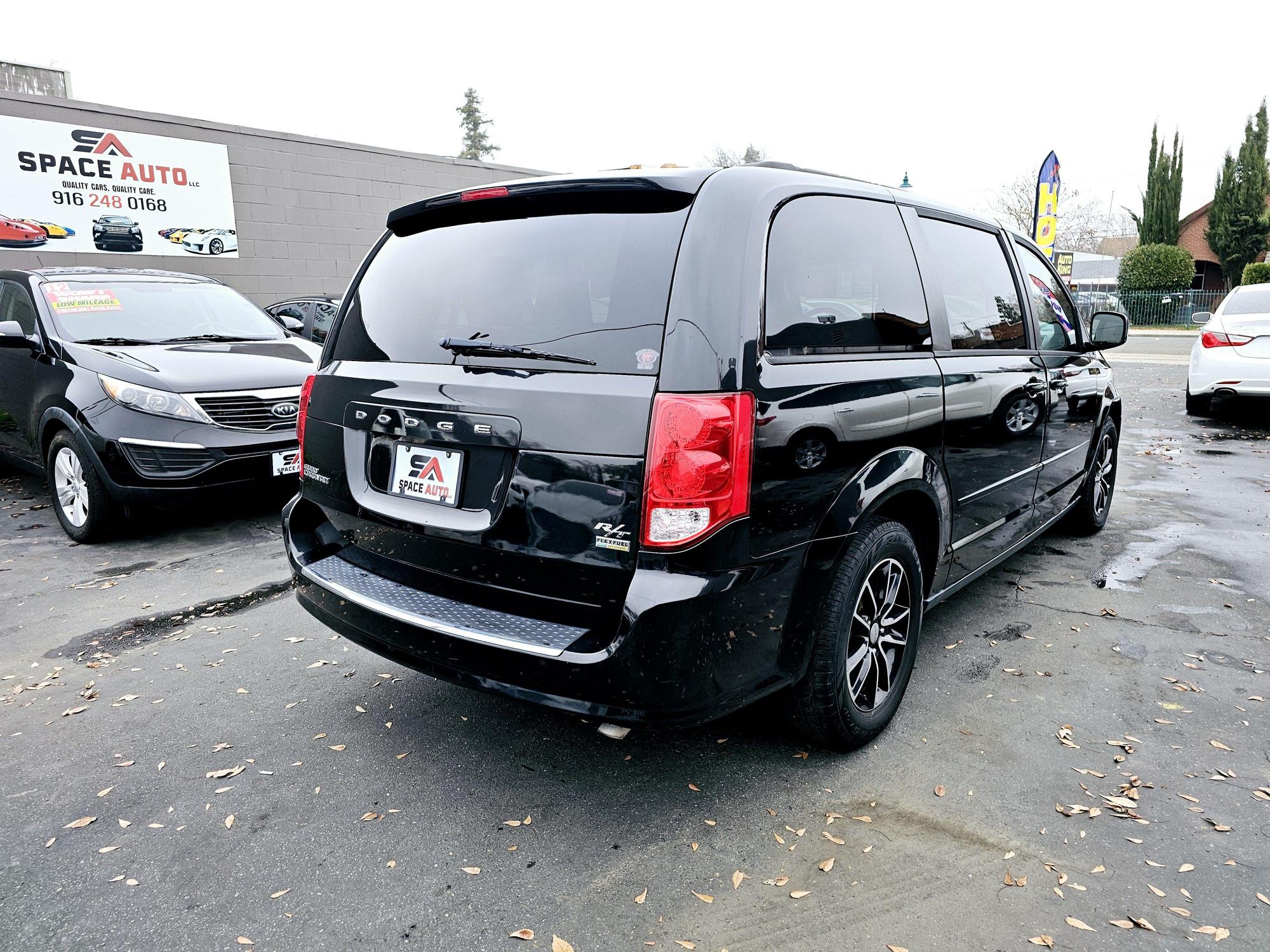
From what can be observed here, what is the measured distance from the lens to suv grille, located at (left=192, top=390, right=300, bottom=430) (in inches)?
209

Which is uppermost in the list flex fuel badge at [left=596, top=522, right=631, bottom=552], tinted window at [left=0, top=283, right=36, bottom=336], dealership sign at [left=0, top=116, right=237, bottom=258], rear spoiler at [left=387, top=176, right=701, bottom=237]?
dealership sign at [left=0, top=116, right=237, bottom=258]

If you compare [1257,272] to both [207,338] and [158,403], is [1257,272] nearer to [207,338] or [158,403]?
[207,338]

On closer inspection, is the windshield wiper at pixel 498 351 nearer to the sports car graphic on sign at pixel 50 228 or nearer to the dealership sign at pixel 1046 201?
the sports car graphic on sign at pixel 50 228

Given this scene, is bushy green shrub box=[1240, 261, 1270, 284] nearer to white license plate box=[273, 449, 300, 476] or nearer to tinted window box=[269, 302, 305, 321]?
tinted window box=[269, 302, 305, 321]

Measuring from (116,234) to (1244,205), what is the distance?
43943 millimetres

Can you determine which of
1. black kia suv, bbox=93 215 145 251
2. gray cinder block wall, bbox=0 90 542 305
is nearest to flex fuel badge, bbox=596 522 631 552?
gray cinder block wall, bbox=0 90 542 305

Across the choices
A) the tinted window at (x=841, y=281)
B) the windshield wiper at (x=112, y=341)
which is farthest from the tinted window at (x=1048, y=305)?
the windshield wiper at (x=112, y=341)

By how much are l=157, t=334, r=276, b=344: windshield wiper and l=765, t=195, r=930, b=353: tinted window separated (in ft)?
16.4

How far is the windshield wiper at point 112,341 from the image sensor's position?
577cm

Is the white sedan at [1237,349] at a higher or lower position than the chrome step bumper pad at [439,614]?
higher

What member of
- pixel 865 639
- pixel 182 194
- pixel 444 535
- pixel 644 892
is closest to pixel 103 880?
pixel 444 535

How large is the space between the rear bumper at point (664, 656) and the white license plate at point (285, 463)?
10.8 feet

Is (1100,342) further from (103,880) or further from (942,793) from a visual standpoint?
(103,880)

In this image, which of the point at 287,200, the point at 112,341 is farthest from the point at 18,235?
the point at 112,341
